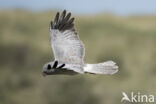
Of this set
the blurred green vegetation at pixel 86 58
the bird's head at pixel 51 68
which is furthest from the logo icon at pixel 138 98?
the bird's head at pixel 51 68

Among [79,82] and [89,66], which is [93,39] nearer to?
[79,82]

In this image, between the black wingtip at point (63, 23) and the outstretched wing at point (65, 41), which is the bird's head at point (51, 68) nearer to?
the outstretched wing at point (65, 41)

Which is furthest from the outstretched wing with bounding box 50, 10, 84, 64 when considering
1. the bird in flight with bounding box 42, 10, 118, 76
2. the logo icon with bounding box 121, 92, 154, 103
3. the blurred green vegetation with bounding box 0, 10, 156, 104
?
the blurred green vegetation with bounding box 0, 10, 156, 104

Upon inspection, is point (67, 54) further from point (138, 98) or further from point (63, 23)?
point (138, 98)

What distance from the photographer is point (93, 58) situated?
54.7ft

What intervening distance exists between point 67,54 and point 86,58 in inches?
239

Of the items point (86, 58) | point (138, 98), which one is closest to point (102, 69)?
point (138, 98)

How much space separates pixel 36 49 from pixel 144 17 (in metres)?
2.68

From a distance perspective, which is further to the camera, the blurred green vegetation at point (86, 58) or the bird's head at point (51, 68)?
the blurred green vegetation at point (86, 58)

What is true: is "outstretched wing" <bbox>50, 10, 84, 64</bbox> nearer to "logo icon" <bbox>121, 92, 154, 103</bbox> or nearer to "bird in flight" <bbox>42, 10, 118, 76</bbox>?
"bird in flight" <bbox>42, 10, 118, 76</bbox>

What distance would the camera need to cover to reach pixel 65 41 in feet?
34.6

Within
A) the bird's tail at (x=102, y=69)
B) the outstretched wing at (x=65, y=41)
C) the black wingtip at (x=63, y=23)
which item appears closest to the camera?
the bird's tail at (x=102, y=69)

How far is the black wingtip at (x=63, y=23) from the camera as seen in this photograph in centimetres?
1055

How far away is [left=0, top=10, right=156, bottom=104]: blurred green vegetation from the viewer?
15.6 meters
